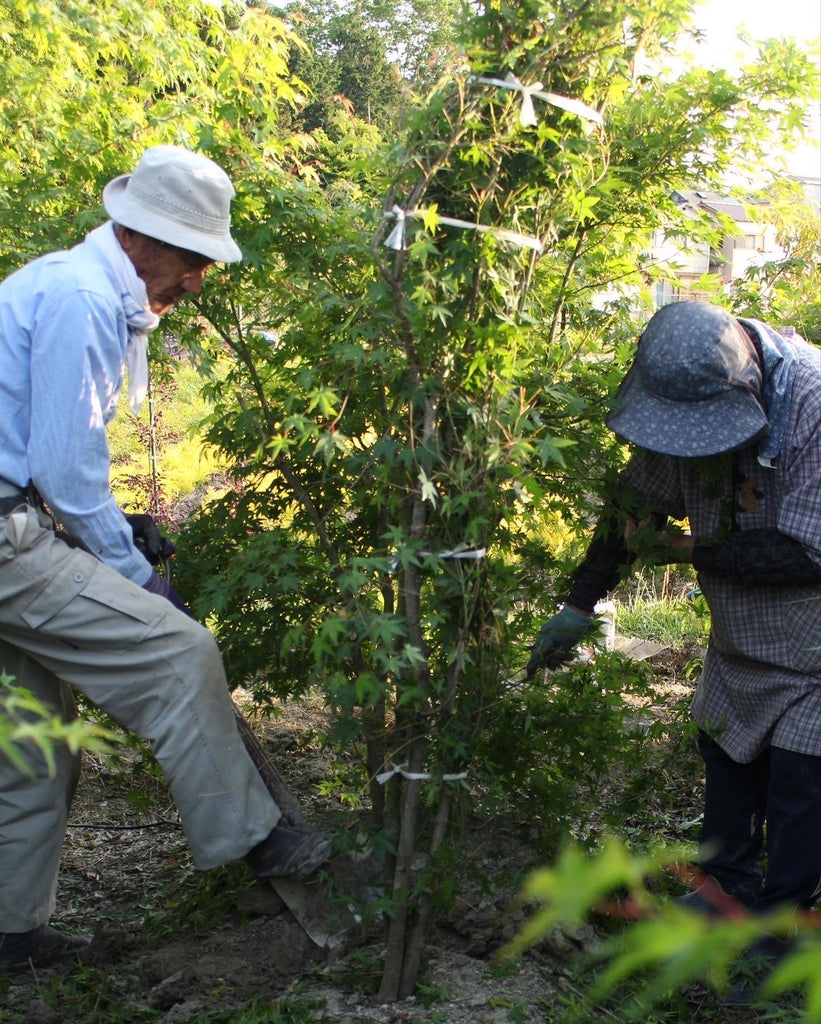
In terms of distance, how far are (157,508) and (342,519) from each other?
3.40m

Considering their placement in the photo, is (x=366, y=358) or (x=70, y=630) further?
(x=70, y=630)

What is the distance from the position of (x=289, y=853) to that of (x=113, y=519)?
3.38 feet

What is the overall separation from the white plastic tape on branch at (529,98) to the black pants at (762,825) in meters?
1.73

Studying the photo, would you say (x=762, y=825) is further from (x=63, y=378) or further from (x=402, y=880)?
(x=63, y=378)

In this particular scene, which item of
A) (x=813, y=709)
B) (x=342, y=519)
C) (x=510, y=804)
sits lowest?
(x=510, y=804)

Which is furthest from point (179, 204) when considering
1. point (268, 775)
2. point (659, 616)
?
point (659, 616)

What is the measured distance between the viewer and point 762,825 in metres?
3.24

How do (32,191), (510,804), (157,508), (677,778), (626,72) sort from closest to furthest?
(626,72) → (510,804) → (32,191) → (677,778) → (157,508)

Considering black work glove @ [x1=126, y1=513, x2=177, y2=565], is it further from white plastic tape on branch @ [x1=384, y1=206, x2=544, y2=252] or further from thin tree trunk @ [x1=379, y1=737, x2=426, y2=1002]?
white plastic tape on branch @ [x1=384, y1=206, x2=544, y2=252]

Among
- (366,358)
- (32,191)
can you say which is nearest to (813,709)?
(366,358)

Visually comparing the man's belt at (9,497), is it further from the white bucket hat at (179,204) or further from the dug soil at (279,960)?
the dug soil at (279,960)

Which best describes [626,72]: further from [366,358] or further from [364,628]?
[364,628]

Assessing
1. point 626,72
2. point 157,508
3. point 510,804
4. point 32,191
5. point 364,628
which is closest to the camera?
point 364,628

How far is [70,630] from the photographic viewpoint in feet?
8.91
